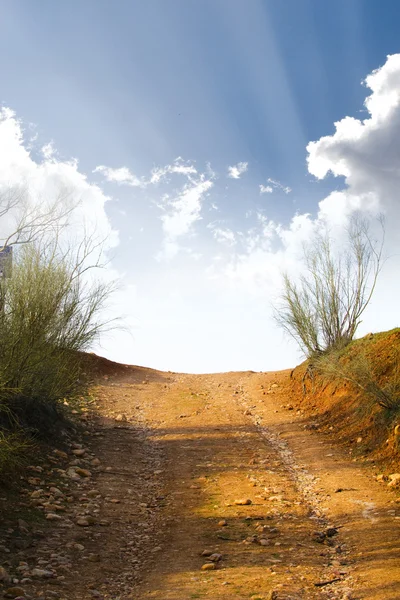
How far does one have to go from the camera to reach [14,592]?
15.7 feet

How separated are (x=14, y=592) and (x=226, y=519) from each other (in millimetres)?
2853

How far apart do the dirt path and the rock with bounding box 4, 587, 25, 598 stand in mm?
154

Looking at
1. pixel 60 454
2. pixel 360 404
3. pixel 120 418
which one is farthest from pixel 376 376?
pixel 60 454

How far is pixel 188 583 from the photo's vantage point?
498 centimetres

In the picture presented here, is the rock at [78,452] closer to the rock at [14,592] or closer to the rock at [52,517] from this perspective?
the rock at [52,517]

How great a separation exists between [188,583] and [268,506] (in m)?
2.43

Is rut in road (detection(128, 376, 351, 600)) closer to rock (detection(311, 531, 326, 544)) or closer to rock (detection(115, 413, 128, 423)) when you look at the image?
rock (detection(311, 531, 326, 544))

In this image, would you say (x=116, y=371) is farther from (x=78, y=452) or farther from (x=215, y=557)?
(x=215, y=557)

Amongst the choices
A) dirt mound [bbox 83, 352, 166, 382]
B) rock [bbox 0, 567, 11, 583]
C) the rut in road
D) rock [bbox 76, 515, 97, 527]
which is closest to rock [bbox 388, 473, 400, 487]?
the rut in road

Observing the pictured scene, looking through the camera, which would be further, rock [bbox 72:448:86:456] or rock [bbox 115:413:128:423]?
rock [bbox 115:413:128:423]

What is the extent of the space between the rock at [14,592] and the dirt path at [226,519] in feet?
0.51

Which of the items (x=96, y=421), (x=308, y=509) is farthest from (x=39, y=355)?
(x=308, y=509)

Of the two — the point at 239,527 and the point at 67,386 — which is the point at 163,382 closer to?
the point at 67,386

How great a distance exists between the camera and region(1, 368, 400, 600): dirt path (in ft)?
16.5
